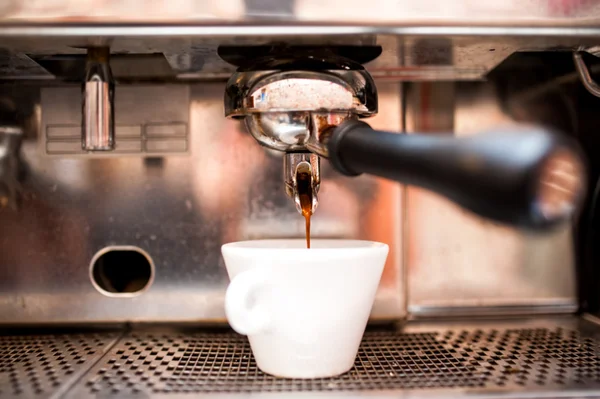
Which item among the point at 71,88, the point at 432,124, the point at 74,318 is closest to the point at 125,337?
the point at 74,318

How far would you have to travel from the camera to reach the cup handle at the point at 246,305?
0.33 metres

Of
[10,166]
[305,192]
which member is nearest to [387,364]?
[305,192]

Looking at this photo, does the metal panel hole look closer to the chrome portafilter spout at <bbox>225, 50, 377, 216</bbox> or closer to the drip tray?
the drip tray

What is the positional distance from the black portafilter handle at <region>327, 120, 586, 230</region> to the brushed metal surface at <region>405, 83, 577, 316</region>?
287 millimetres

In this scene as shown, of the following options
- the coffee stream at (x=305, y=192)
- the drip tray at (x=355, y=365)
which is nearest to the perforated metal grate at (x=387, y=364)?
the drip tray at (x=355, y=365)

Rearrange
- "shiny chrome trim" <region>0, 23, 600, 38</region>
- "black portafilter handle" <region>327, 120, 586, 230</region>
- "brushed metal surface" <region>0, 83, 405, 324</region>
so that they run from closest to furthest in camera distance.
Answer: "black portafilter handle" <region>327, 120, 586, 230</region> → "shiny chrome trim" <region>0, 23, 600, 38</region> → "brushed metal surface" <region>0, 83, 405, 324</region>

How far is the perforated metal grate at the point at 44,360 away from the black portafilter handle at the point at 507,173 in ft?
0.86

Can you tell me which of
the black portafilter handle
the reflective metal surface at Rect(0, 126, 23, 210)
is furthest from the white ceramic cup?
the reflective metal surface at Rect(0, 126, 23, 210)

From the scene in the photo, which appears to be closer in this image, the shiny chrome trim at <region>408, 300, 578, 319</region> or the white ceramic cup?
the white ceramic cup

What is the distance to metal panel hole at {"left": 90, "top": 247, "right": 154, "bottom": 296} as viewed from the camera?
1.68 ft

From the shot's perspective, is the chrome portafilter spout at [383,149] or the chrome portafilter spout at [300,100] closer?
the chrome portafilter spout at [383,149]

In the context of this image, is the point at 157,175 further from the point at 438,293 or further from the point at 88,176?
the point at 438,293

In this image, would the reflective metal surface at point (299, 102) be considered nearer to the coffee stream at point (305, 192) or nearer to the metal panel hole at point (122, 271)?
the coffee stream at point (305, 192)

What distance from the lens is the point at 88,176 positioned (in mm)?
503
